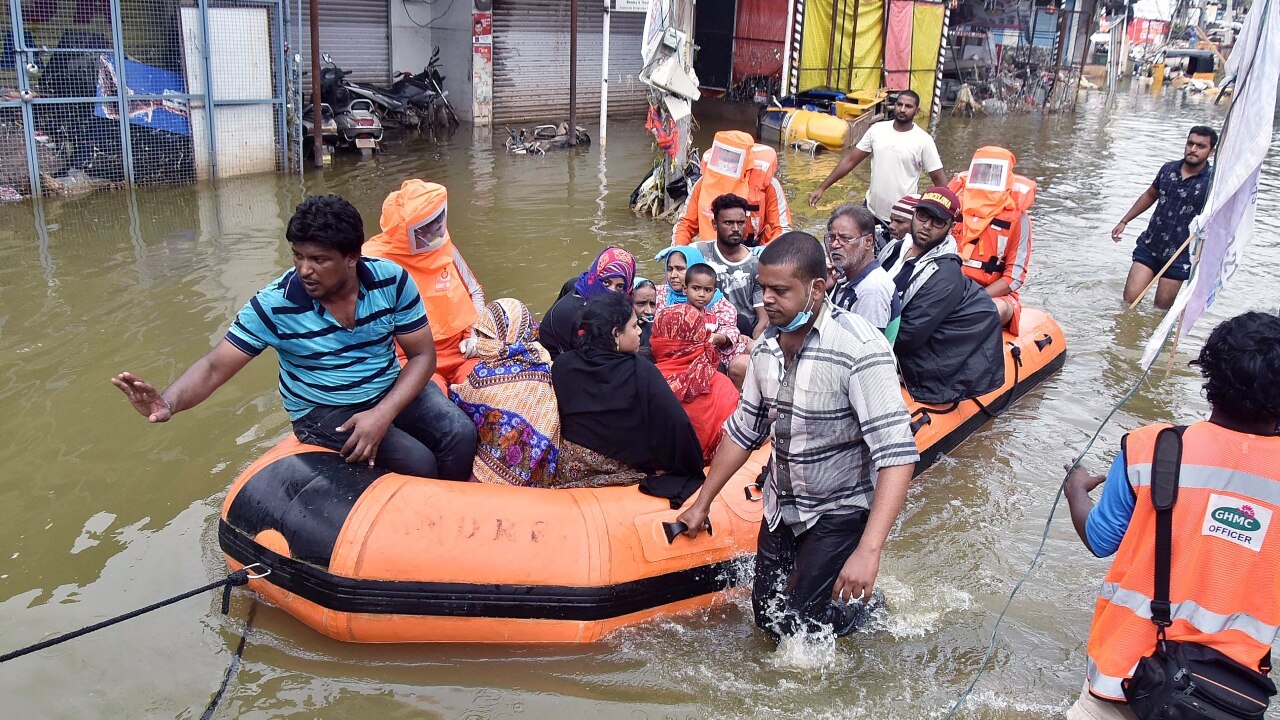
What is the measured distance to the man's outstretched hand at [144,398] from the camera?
9.79 feet

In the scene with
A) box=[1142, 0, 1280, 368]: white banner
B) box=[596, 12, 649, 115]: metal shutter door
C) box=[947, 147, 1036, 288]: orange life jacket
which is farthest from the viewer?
box=[596, 12, 649, 115]: metal shutter door

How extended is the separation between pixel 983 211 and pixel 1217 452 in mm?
4023

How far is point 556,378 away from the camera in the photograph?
3904 mm

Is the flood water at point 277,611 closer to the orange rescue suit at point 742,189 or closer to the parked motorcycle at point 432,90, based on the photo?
the orange rescue suit at point 742,189

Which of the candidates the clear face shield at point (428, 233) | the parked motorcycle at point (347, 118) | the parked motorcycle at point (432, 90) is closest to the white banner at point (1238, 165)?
the clear face shield at point (428, 233)

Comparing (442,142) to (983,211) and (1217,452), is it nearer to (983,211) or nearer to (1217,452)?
(983,211)

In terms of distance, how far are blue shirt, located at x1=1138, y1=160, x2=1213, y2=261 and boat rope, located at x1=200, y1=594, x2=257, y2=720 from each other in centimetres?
670

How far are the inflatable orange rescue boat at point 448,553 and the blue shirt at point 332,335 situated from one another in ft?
0.90

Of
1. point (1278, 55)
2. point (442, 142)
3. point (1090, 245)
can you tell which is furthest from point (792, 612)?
point (442, 142)

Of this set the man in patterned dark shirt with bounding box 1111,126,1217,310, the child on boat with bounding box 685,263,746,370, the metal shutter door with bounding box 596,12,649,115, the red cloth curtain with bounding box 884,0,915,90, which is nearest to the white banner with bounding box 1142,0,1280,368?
the man in patterned dark shirt with bounding box 1111,126,1217,310

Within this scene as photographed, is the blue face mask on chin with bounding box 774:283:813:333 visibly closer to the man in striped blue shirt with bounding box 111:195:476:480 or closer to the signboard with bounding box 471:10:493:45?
the man in striped blue shirt with bounding box 111:195:476:480

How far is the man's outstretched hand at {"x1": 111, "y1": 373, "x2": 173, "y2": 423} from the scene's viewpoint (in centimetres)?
298

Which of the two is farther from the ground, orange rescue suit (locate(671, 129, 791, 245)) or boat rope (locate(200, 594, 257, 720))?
orange rescue suit (locate(671, 129, 791, 245))

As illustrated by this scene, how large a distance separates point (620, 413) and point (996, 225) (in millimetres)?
3456
